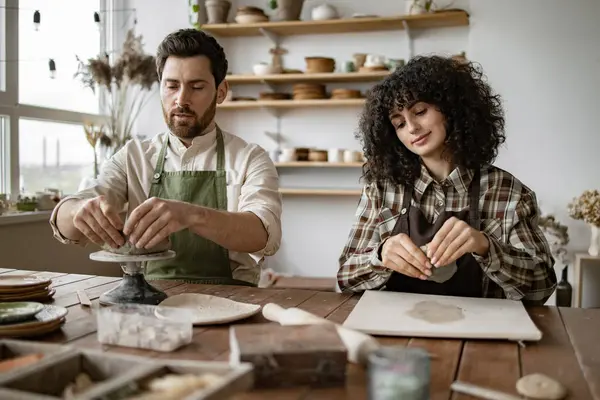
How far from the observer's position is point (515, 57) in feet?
13.7

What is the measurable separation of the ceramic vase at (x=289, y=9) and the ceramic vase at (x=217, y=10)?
396 mm

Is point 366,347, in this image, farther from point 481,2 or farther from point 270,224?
point 481,2

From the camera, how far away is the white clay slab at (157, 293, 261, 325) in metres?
1.43

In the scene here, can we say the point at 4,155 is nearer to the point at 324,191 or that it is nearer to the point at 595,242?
the point at 324,191

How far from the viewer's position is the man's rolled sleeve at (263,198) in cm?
204

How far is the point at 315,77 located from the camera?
438 centimetres

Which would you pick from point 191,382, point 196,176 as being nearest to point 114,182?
point 196,176

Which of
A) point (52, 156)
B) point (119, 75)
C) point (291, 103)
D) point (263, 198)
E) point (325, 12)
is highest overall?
point (325, 12)

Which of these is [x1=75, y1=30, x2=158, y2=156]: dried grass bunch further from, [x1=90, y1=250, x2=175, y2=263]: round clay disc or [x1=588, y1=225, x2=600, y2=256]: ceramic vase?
[x1=588, y1=225, x2=600, y2=256]: ceramic vase

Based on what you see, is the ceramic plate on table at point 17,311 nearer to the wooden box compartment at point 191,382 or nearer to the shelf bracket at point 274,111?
the wooden box compartment at point 191,382

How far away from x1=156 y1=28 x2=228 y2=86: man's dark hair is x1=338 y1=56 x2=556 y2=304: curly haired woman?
56 cm

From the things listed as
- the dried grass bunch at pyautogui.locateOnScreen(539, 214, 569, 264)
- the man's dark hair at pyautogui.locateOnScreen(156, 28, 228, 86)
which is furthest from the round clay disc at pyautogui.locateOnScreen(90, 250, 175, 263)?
the dried grass bunch at pyautogui.locateOnScreen(539, 214, 569, 264)

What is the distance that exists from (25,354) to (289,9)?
3781 mm

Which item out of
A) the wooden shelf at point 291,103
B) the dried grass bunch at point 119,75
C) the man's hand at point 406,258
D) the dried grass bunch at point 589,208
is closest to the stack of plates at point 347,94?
the wooden shelf at point 291,103
